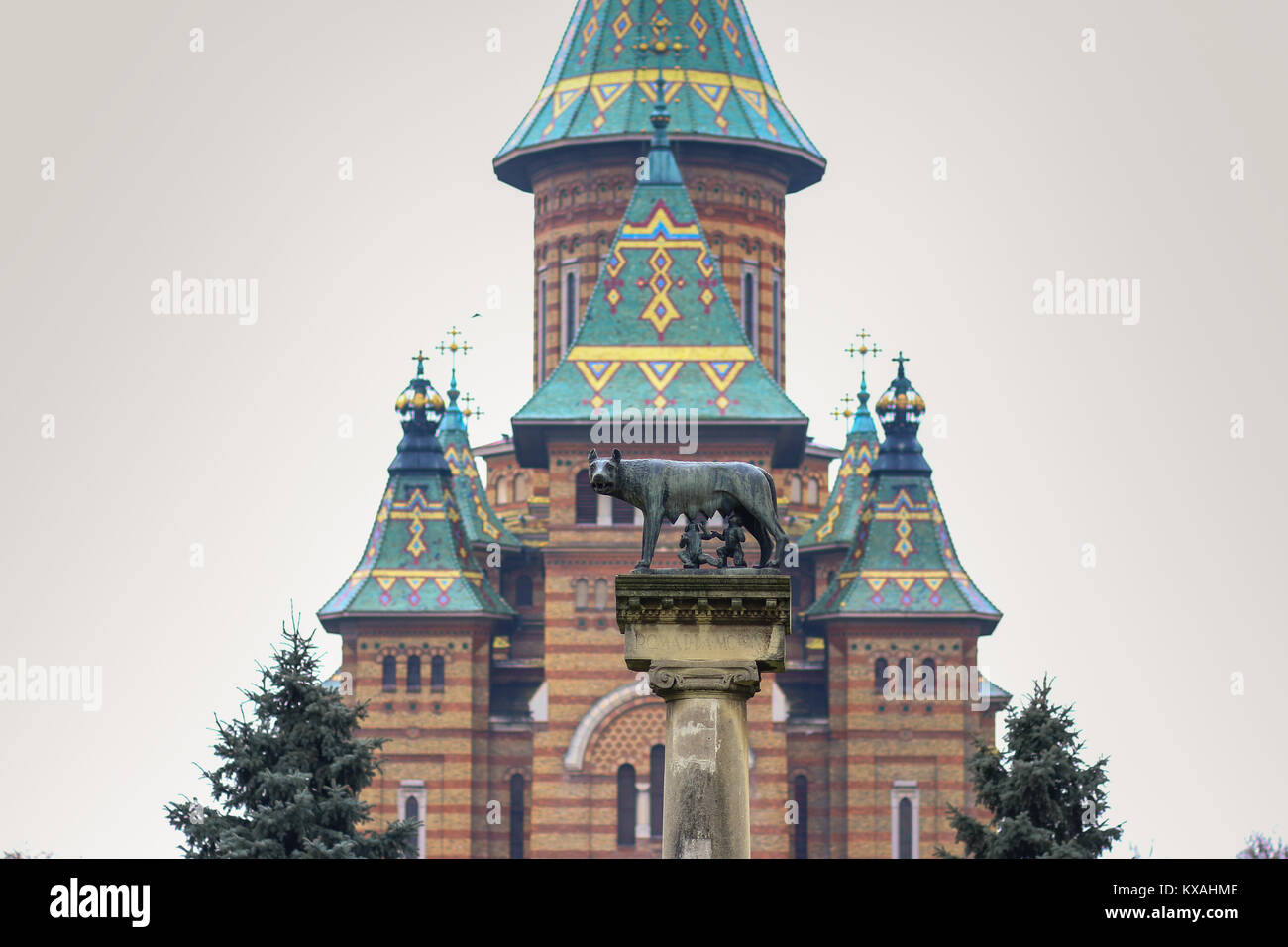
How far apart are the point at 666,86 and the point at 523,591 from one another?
1432 cm

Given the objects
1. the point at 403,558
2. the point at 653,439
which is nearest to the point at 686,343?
the point at 653,439

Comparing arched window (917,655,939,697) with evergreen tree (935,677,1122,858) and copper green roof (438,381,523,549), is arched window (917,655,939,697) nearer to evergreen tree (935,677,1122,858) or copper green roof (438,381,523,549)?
copper green roof (438,381,523,549)

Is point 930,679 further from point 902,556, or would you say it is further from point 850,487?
point 850,487

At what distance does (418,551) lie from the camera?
7725 cm

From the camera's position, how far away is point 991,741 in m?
78.2

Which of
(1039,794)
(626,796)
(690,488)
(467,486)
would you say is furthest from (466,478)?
(690,488)

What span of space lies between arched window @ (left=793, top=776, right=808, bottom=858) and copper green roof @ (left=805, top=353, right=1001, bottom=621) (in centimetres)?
395

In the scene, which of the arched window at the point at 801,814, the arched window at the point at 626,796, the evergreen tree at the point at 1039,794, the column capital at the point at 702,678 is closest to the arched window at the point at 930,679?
the arched window at the point at 801,814

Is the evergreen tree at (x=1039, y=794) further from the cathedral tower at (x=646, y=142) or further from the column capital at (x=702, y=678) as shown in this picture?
the cathedral tower at (x=646, y=142)

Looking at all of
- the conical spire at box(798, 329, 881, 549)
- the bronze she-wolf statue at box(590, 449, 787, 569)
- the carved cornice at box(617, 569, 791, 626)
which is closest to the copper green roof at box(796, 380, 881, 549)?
the conical spire at box(798, 329, 881, 549)

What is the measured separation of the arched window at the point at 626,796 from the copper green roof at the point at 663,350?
26.2 ft
